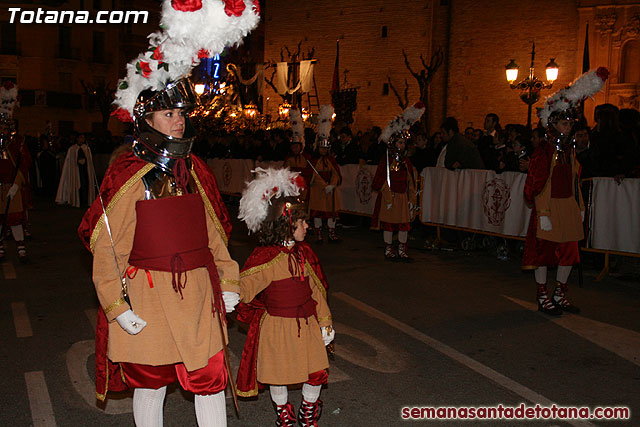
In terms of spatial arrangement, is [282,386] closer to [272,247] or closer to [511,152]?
[272,247]

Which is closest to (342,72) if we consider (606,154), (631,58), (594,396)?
(631,58)

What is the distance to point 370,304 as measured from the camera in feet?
24.3

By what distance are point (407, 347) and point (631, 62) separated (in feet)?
95.0

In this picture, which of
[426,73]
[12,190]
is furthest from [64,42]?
[12,190]

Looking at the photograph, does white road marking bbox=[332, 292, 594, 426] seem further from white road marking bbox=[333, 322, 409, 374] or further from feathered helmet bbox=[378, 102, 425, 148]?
feathered helmet bbox=[378, 102, 425, 148]

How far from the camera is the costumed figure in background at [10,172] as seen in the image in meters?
9.80

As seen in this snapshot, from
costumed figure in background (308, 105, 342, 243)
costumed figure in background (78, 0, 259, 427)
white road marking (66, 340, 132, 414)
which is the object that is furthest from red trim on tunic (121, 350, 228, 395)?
costumed figure in background (308, 105, 342, 243)

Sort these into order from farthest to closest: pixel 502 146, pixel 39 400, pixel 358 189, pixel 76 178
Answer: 1. pixel 76 178
2. pixel 358 189
3. pixel 502 146
4. pixel 39 400

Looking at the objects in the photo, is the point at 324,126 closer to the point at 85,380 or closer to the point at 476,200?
the point at 476,200

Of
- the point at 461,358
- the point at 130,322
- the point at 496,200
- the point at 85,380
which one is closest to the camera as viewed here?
the point at 130,322

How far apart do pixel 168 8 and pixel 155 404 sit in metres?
2.00

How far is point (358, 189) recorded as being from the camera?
1402cm

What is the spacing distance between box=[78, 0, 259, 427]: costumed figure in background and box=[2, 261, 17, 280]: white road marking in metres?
6.34

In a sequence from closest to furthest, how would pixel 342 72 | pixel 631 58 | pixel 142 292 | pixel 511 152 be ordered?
pixel 142 292 → pixel 511 152 → pixel 631 58 → pixel 342 72
